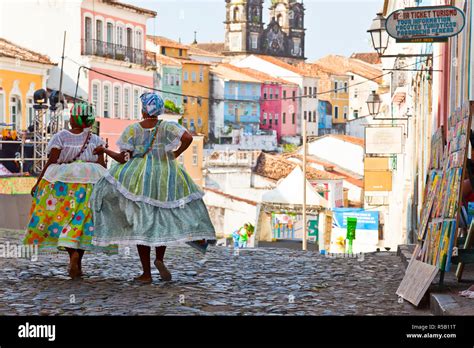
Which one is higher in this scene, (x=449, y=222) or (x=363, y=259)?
(x=449, y=222)

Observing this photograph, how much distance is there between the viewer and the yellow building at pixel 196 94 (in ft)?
312

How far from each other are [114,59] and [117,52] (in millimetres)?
715

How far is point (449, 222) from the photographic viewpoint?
28.6 ft

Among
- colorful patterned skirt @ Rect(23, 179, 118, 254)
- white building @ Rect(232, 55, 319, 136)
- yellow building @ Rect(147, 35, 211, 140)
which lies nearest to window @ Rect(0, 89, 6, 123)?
colorful patterned skirt @ Rect(23, 179, 118, 254)

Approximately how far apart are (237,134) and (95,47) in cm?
4530

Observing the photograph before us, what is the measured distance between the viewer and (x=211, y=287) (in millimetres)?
10328

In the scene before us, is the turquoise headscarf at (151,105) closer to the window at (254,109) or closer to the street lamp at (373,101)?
the street lamp at (373,101)

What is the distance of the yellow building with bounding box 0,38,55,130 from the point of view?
4441 cm

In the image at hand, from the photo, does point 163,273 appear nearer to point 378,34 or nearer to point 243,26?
point 378,34

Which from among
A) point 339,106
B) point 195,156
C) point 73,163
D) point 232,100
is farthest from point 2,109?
point 339,106

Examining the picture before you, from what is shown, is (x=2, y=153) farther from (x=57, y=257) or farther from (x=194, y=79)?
(x=194, y=79)

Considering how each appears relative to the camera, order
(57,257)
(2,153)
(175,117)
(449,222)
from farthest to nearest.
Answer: (175,117), (2,153), (57,257), (449,222)

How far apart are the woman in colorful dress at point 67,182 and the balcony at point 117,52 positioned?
4607 cm
